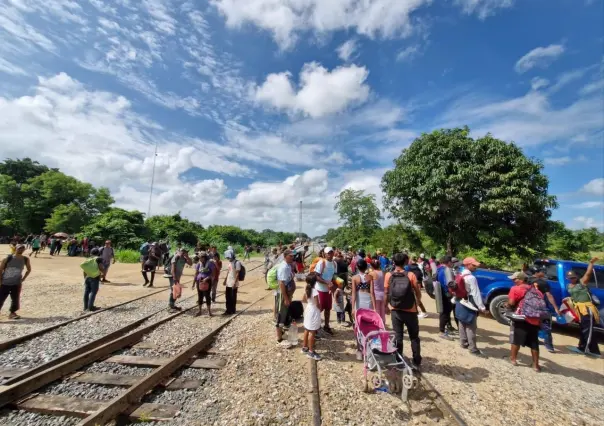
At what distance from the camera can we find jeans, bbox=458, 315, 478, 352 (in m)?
5.57

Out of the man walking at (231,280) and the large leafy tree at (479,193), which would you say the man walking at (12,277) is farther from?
the large leafy tree at (479,193)

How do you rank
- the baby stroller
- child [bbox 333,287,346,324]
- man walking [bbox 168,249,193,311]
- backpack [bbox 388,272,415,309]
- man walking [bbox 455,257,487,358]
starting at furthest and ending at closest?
1. man walking [bbox 168,249,193,311]
2. child [bbox 333,287,346,324]
3. man walking [bbox 455,257,487,358]
4. backpack [bbox 388,272,415,309]
5. the baby stroller

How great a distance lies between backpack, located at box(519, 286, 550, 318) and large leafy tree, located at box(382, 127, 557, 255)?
8.51 metres

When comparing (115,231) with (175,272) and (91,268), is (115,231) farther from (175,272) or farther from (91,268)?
(175,272)

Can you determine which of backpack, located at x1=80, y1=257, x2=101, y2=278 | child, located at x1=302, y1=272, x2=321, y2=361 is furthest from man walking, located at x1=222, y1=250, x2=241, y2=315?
backpack, located at x1=80, y1=257, x2=101, y2=278

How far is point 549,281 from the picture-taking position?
753 centimetres

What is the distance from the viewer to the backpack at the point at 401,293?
176 inches

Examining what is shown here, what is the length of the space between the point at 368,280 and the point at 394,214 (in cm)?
1212

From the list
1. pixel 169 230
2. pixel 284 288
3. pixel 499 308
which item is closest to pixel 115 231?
pixel 169 230

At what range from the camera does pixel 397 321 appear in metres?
4.63

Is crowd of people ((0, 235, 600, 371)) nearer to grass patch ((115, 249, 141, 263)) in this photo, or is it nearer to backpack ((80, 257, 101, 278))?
backpack ((80, 257, 101, 278))

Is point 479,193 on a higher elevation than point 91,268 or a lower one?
higher

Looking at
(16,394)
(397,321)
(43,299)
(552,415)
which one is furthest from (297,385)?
(43,299)

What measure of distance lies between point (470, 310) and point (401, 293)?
78.1 inches
